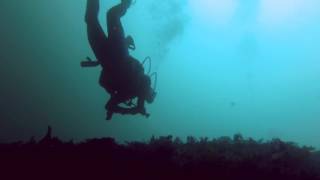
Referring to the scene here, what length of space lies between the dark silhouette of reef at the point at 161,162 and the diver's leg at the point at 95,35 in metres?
3.47

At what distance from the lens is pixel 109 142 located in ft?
21.2

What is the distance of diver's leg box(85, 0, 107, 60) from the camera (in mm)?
9633

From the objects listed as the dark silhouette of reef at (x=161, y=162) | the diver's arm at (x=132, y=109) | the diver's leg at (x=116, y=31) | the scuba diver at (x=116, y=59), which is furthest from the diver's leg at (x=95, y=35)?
the dark silhouette of reef at (x=161, y=162)

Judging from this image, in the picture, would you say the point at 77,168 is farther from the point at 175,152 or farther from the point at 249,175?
the point at 249,175

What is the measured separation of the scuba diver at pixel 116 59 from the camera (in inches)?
379

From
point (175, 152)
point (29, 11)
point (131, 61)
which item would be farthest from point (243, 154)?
point (29, 11)

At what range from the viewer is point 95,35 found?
9711 mm

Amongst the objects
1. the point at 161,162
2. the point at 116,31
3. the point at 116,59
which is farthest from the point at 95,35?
the point at 161,162

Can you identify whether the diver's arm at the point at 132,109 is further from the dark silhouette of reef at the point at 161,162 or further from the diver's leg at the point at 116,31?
the dark silhouette of reef at the point at 161,162

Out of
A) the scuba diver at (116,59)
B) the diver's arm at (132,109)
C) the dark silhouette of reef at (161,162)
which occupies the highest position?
the scuba diver at (116,59)

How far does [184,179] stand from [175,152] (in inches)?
22.0

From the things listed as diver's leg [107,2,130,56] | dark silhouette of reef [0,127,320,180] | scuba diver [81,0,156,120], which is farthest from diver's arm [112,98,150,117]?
dark silhouette of reef [0,127,320,180]

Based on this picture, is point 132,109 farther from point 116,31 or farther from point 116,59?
point 116,31

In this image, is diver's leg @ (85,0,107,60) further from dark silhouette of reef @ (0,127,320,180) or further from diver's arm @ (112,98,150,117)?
dark silhouette of reef @ (0,127,320,180)
